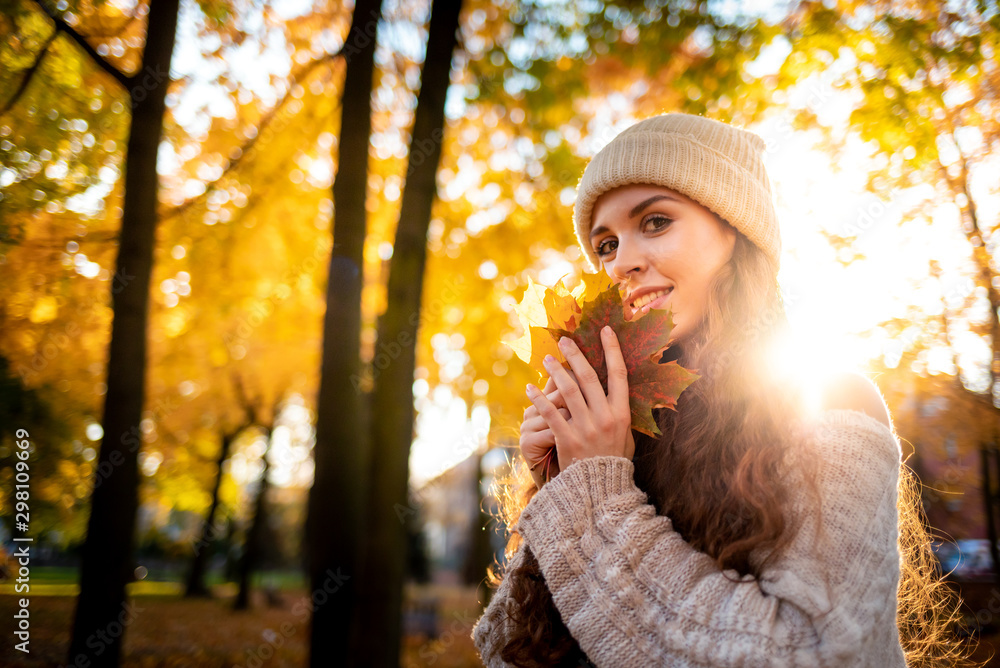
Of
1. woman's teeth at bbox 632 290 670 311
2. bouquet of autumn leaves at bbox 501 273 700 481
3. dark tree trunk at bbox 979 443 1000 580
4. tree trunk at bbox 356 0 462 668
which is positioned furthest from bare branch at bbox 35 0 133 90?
dark tree trunk at bbox 979 443 1000 580

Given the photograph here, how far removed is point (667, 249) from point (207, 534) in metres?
15.0

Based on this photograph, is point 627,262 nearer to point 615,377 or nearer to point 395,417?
point 615,377

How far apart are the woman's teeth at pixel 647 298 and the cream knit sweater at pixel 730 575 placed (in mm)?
493

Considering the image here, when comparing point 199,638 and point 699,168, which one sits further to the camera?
point 199,638

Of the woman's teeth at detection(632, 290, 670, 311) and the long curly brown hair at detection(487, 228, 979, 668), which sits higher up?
the woman's teeth at detection(632, 290, 670, 311)

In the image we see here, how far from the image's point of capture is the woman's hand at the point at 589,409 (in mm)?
1401

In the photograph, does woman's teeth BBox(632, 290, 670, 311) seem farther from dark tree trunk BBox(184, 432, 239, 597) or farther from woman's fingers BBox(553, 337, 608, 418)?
dark tree trunk BBox(184, 432, 239, 597)

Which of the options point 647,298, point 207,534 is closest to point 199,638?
point 207,534

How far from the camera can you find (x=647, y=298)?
5.41 feet

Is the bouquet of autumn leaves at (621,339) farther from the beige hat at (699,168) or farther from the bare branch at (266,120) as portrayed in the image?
the bare branch at (266,120)

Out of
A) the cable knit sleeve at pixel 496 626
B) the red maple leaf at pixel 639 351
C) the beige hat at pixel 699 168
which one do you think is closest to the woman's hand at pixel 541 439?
the red maple leaf at pixel 639 351

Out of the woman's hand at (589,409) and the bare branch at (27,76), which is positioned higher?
the bare branch at (27,76)

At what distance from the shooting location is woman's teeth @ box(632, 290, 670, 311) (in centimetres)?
164

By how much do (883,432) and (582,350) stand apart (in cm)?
71
